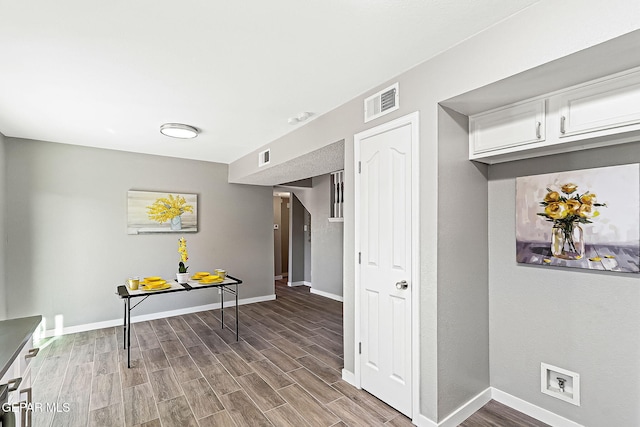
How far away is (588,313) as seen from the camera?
1.96 metres

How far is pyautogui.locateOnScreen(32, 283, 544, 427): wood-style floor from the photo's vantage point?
7.30ft

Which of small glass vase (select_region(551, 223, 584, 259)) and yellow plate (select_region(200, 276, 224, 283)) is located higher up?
small glass vase (select_region(551, 223, 584, 259))

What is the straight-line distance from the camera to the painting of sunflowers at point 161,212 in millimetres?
4469

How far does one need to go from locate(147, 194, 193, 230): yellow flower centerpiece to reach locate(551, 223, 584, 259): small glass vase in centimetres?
464

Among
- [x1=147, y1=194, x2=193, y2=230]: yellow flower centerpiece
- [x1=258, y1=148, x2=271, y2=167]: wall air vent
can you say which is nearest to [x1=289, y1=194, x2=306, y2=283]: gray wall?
[x1=147, y1=194, x2=193, y2=230]: yellow flower centerpiece

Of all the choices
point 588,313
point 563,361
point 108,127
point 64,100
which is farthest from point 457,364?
point 108,127

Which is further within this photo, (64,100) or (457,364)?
(64,100)

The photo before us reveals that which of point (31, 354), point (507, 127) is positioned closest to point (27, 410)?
point (31, 354)

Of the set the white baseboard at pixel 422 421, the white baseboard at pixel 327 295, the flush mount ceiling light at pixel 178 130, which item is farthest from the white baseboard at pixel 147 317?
the white baseboard at pixel 422 421

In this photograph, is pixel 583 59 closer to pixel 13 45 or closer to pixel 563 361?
pixel 563 361

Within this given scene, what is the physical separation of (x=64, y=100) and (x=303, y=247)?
531 cm

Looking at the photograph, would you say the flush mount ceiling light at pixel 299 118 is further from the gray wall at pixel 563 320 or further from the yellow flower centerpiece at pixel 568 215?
the yellow flower centerpiece at pixel 568 215

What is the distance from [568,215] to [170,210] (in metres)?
4.81

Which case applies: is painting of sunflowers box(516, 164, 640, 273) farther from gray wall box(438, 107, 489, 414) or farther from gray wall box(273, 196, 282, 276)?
gray wall box(273, 196, 282, 276)
